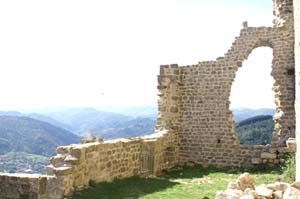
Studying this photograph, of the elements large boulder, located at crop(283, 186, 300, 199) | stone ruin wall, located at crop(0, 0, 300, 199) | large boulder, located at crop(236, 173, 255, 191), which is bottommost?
large boulder, located at crop(236, 173, 255, 191)

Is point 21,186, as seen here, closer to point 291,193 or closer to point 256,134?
point 291,193

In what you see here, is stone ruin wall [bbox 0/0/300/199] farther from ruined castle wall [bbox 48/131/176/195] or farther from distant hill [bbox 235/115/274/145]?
distant hill [bbox 235/115/274/145]

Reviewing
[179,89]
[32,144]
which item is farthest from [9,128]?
[179,89]

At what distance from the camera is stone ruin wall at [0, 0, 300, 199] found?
51.4 ft

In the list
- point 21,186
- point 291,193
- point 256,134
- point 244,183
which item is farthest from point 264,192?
point 256,134

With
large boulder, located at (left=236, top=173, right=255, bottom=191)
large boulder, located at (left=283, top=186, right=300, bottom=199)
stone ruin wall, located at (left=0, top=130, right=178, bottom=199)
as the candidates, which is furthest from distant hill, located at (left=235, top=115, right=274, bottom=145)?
large boulder, located at (left=283, top=186, right=300, bottom=199)

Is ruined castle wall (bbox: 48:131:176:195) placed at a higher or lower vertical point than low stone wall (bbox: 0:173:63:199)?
higher

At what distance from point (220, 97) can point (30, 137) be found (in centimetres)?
11646

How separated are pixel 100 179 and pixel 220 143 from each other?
22.0 feet

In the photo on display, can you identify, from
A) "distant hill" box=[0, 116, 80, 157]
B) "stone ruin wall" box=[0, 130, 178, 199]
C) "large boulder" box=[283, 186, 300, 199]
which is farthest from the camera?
"distant hill" box=[0, 116, 80, 157]

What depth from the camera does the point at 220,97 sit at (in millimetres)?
17812

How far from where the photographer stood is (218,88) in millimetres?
17891

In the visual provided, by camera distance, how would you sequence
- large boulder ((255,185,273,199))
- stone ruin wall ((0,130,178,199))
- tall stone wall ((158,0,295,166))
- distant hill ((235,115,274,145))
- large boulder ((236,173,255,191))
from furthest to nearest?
distant hill ((235,115,274,145))
tall stone wall ((158,0,295,166))
stone ruin wall ((0,130,178,199))
large boulder ((236,173,255,191))
large boulder ((255,185,273,199))

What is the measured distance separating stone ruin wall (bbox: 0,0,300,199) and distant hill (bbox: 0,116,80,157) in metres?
97.1
